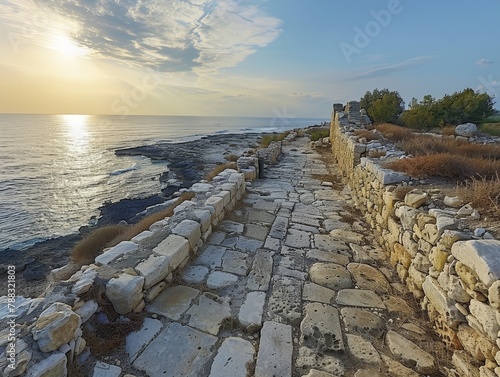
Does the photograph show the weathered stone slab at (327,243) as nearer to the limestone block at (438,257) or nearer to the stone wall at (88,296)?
the limestone block at (438,257)

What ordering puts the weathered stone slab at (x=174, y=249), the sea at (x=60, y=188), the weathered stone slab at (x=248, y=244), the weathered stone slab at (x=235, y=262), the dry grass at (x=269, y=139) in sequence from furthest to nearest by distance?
1. the dry grass at (x=269, y=139)
2. the sea at (x=60, y=188)
3. the weathered stone slab at (x=248, y=244)
4. the weathered stone slab at (x=235, y=262)
5. the weathered stone slab at (x=174, y=249)

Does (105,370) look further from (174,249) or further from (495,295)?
(495,295)

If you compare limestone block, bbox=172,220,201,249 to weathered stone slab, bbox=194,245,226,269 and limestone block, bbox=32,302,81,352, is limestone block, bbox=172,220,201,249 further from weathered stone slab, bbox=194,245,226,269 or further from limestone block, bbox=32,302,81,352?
limestone block, bbox=32,302,81,352

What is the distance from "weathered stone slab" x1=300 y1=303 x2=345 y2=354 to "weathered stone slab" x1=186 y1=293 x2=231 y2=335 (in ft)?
2.47

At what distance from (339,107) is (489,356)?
1576 centimetres

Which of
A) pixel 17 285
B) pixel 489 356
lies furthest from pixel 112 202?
pixel 489 356

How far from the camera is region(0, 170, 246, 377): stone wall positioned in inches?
70.2

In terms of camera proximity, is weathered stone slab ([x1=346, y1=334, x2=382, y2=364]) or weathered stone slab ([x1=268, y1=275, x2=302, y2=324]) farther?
weathered stone slab ([x1=268, y1=275, x2=302, y2=324])

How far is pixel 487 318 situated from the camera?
1.82 m

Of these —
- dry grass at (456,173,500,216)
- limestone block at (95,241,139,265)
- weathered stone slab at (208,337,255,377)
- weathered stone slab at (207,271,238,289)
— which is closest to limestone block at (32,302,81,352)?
limestone block at (95,241,139,265)

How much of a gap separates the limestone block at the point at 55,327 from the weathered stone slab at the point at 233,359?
1.06 meters

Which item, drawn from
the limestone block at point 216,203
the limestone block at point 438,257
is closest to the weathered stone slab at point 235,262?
the limestone block at point 216,203

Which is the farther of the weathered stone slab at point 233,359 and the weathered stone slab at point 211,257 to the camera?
the weathered stone slab at point 211,257

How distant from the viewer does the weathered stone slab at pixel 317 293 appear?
296 cm
